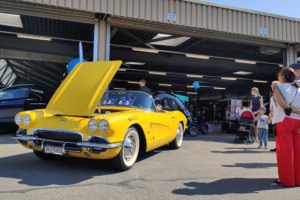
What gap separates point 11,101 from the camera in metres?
8.23

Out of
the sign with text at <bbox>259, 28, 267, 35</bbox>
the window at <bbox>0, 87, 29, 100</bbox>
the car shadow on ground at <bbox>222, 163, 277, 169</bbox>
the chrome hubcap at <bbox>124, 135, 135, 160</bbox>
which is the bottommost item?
the car shadow on ground at <bbox>222, 163, 277, 169</bbox>

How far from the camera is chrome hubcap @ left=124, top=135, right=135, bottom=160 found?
12.7 ft

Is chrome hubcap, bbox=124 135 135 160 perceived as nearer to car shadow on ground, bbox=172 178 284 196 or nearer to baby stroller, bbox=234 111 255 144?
car shadow on ground, bbox=172 178 284 196

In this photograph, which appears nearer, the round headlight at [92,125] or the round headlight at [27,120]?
the round headlight at [92,125]

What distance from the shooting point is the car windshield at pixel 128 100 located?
4.89m

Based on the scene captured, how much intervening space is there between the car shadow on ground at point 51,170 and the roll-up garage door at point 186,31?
5.71m

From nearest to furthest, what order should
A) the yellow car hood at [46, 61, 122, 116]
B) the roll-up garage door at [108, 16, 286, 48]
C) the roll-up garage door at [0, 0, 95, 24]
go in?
the yellow car hood at [46, 61, 122, 116] < the roll-up garage door at [0, 0, 95, 24] < the roll-up garage door at [108, 16, 286, 48]

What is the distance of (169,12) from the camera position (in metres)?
8.63

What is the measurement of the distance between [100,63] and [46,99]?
19.0ft

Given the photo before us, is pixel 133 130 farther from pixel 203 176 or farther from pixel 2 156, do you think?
pixel 2 156

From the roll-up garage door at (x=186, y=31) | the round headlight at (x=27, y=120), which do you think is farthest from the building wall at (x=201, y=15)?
the round headlight at (x=27, y=120)

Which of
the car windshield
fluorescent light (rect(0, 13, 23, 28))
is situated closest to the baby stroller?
the car windshield

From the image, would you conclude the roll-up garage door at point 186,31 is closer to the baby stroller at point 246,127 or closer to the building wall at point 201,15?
the building wall at point 201,15

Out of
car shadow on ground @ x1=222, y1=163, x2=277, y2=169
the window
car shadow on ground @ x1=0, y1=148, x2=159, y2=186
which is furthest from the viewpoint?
the window
